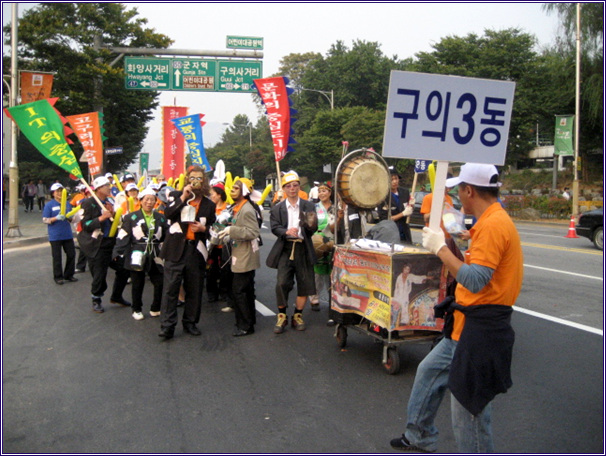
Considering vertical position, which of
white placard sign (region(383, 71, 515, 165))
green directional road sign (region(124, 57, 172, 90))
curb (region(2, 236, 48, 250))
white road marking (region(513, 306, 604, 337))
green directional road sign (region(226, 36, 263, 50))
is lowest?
curb (region(2, 236, 48, 250))

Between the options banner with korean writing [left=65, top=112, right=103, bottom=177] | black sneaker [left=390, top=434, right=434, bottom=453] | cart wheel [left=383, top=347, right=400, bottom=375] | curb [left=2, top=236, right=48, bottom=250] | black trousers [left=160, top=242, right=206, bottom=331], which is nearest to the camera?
black sneaker [left=390, top=434, right=434, bottom=453]

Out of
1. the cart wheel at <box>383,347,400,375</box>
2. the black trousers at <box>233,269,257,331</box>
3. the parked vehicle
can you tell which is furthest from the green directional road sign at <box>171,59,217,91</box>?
the cart wheel at <box>383,347,400,375</box>

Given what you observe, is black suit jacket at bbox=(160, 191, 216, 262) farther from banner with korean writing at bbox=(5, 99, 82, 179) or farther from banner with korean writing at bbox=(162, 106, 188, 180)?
banner with korean writing at bbox=(162, 106, 188, 180)

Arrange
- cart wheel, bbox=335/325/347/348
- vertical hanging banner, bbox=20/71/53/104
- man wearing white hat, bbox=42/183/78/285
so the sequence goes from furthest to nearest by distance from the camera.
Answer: vertical hanging banner, bbox=20/71/53/104, man wearing white hat, bbox=42/183/78/285, cart wheel, bbox=335/325/347/348

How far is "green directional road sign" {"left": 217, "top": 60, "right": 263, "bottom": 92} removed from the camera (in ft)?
66.0

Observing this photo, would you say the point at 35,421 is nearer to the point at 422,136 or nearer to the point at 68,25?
the point at 422,136

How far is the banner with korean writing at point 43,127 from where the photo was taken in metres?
7.97

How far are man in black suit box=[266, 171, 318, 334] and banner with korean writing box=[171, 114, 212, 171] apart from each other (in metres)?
7.41

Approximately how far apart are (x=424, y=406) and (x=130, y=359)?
3356 mm

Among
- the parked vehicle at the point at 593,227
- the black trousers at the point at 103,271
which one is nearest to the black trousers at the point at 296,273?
the black trousers at the point at 103,271

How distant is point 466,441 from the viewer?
2.93m

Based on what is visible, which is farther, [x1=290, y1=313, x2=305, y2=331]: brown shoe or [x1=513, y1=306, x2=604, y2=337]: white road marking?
[x1=290, y1=313, x2=305, y2=331]: brown shoe

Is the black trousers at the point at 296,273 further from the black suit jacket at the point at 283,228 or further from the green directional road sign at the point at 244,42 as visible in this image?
the green directional road sign at the point at 244,42

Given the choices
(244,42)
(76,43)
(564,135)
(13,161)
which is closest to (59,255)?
(13,161)
